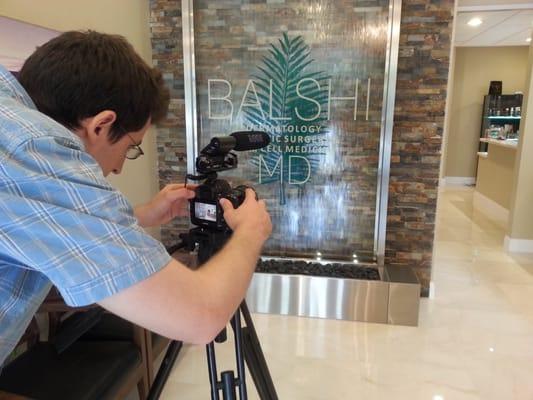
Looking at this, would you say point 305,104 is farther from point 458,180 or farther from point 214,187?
point 458,180

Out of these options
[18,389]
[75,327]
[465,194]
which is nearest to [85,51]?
[75,327]

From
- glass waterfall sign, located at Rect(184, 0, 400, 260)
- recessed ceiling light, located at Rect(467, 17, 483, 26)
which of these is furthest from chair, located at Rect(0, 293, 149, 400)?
recessed ceiling light, located at Rect(467, 17, 483, 26)

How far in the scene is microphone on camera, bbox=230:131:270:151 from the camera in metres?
0.99

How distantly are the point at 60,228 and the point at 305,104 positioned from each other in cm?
227

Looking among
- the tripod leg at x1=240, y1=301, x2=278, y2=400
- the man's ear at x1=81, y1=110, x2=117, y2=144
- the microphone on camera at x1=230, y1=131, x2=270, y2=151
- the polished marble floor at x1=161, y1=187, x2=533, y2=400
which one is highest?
the man's ear at x1=81, y1=110, x2=117, y2=144

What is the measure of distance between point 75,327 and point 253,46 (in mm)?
2162

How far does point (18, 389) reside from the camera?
1191 millimetres

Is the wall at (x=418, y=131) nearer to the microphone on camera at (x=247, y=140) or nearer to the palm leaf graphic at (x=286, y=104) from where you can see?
the palm leaf graphic at (x=286, y=104)

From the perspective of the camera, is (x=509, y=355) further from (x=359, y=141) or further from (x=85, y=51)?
(x=85, y=51)

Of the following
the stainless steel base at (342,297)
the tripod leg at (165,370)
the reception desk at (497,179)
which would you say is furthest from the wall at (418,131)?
the reception desk at (497,179)

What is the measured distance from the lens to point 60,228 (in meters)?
0.47

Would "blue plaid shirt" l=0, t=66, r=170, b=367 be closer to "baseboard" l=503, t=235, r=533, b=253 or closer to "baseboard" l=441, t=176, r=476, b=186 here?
"baseboard" l=503, t=235, r=533, b=253

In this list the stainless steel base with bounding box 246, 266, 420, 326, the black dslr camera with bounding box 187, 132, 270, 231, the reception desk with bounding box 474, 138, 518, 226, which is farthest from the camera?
the reception desk with bounding box 474, 138, 518, 226

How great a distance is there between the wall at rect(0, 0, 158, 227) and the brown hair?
1.04 m
